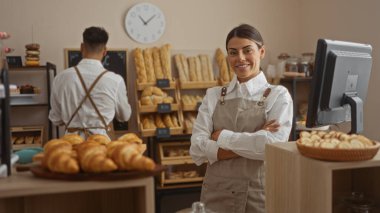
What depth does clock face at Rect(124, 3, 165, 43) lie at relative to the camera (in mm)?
3971

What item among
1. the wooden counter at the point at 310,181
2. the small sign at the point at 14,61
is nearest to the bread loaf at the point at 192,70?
the small sign at the point at 14,61

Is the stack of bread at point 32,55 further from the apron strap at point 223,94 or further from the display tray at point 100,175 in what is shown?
the display tray at point 100,175

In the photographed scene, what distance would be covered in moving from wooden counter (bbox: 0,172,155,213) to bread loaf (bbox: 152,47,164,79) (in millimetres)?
2468

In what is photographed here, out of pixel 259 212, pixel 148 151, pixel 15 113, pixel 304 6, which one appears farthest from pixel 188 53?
pixel 259 212

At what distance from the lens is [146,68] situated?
385 centimetres

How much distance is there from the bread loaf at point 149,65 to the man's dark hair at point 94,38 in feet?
3.50

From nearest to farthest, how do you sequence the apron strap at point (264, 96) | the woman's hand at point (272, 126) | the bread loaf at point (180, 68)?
the woman's hand at point (272, 126), the apron strap at point (264, 96), the bread loaf at point (180, 68)

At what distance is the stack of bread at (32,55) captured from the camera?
3545mm

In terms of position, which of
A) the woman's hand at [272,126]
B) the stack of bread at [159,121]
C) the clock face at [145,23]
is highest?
the clock face at [145,23]

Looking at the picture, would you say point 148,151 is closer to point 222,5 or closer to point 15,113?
point 15,113

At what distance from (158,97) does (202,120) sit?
168cm

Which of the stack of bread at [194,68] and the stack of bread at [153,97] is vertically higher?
the stack of bread at [194,68]

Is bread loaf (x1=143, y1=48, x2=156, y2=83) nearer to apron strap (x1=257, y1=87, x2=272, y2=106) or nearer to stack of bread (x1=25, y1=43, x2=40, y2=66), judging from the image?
stack of bread (x1=25, y1=43, x2=40, y2=66)

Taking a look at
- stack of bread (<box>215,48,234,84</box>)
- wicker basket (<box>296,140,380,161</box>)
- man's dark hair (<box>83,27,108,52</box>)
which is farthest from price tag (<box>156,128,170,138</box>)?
wicker basket (<box>296,140,380,161</box>)
